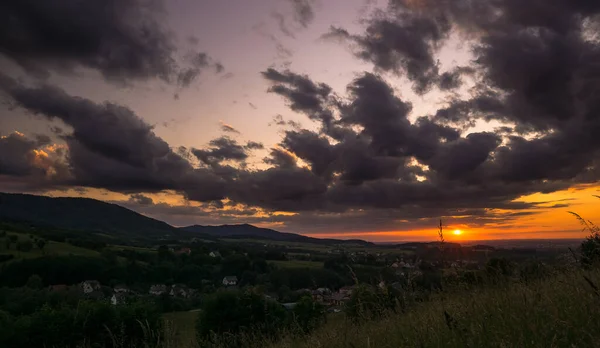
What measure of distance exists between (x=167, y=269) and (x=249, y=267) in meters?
27.8

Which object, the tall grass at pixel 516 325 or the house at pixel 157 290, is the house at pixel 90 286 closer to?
the house at pixel 157 290

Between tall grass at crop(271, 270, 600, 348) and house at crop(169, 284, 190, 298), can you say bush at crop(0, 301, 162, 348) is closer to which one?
tall grass at crop(271, 270, 600, 348)

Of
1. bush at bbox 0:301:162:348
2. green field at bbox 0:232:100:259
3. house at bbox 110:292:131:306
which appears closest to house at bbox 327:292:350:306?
bush at bbox 0:301:162:348

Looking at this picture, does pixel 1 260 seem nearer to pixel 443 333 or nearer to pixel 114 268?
pixel 114 268

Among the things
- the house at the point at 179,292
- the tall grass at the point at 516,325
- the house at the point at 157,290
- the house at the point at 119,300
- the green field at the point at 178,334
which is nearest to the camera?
the tall grass at the point at 516,325

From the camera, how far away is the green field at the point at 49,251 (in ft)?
383

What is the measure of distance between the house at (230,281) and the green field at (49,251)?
44222mm

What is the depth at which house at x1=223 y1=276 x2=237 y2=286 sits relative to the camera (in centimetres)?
12075

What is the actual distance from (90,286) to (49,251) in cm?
3461

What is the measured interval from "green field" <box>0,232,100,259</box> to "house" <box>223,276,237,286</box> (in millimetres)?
44222

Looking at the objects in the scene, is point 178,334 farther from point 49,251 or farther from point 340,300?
point 49,251

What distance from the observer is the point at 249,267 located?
138 metres

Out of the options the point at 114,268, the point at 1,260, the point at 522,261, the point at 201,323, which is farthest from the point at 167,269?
the point at 522,261

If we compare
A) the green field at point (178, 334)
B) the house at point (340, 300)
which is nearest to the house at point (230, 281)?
the house at point (340, 300)
